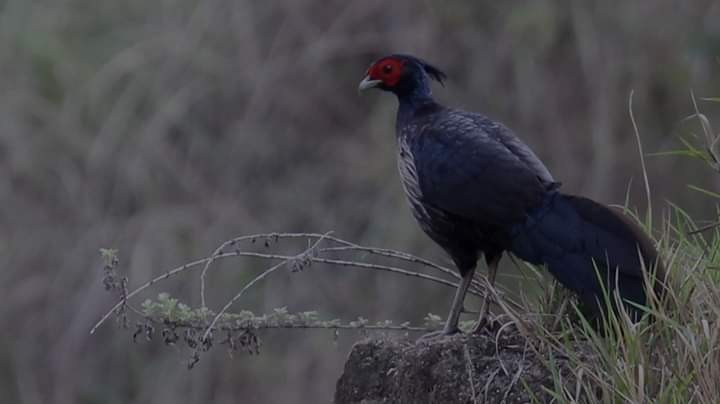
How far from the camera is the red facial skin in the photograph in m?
6.79

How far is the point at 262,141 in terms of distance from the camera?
46.8ft

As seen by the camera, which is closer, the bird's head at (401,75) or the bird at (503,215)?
the bird at (503,215)

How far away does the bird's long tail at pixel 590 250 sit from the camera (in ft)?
17.1

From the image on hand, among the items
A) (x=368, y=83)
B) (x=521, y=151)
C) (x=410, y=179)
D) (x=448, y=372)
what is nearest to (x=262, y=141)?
(x=368, y=83)

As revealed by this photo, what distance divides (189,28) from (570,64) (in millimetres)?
3270

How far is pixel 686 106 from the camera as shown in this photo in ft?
45.1

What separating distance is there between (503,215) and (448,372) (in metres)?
0.72

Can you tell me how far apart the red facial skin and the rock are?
5.22 feet

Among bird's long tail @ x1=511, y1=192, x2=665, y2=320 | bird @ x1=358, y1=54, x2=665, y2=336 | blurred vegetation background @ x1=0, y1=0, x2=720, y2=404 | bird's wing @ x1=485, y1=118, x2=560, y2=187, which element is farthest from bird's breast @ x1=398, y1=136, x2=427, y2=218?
blurred vegetation background @ x1=0, y1=0, x2=720, y2=404

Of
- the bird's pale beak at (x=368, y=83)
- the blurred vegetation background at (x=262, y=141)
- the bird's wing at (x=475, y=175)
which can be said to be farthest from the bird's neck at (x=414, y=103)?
the blurred vegetation background at (x=262, y=141)

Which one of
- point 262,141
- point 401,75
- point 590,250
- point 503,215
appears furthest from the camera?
point 262,141

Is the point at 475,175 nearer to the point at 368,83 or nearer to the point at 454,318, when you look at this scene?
the point at 454,318

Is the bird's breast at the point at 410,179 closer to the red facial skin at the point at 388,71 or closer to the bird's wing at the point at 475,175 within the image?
the bird's wing at the point at 475,175

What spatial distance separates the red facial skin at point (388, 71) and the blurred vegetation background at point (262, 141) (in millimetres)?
5906
